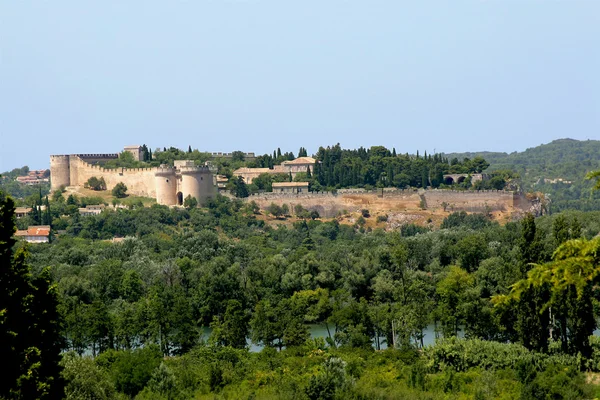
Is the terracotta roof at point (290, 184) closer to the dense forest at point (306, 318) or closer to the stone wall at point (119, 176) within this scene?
the stone wall at point (119, 176)

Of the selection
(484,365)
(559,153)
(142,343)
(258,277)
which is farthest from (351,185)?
(559,153)

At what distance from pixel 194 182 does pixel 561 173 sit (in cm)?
8104

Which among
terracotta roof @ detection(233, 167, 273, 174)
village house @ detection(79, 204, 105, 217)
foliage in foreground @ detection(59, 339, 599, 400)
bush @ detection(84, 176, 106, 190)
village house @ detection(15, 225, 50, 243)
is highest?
terracotta roof @ detection(233, 167, 273, 174)

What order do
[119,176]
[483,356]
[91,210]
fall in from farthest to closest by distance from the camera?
1. [119,176]
2. [91,210]
3. [483,356]

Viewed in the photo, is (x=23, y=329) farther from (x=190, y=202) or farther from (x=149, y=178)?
(x=149, y=178)

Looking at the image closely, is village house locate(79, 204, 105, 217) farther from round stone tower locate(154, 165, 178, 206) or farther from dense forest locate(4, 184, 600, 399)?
dense forest locate(4, 184, 600, 399)

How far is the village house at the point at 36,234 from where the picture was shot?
5716cm

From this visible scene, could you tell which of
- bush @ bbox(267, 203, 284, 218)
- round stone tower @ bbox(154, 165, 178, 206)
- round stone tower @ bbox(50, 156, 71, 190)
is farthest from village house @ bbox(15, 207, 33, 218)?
bush @ bbox(267, 203, 284, 218)

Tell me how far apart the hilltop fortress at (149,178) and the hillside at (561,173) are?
26.1 metres

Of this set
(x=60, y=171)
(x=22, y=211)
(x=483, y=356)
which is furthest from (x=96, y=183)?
(x=483, y=356)

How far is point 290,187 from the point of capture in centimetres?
7356

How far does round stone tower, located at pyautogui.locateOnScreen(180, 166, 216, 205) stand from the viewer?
6912 centimetres

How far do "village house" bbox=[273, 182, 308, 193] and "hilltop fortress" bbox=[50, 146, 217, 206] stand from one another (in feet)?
16.0

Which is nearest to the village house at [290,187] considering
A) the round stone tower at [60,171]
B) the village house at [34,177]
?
the round stone tower at [60,171]
